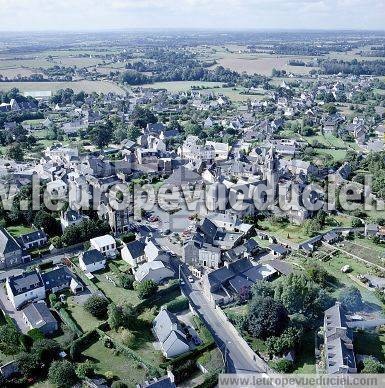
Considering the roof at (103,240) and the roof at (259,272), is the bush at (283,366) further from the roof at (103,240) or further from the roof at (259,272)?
the roof at (103,240)

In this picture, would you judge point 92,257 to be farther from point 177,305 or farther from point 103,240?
point 177,305

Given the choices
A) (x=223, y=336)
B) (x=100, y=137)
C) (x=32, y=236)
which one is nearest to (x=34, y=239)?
(x=32, y=236)

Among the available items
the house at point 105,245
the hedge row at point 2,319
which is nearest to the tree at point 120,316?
the hedge row at point 2,319

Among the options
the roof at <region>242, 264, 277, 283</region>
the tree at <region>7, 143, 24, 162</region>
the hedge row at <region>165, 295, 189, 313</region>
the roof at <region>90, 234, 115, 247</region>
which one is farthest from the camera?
the tree at <region>7, 143, 24, 162</region>

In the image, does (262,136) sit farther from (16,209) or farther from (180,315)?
(180,315)

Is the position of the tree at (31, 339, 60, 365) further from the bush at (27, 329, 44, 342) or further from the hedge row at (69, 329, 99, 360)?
the hedge row at (69, 329, 99, 360)

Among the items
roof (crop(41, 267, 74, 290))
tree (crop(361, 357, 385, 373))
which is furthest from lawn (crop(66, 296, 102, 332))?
tree (crop(361, 357, 385, 373))
